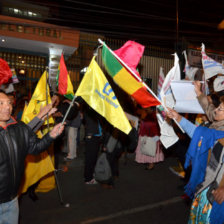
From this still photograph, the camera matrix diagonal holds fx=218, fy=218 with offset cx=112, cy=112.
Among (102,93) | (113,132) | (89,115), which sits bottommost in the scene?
(113,132)

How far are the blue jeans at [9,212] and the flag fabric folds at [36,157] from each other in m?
1.83

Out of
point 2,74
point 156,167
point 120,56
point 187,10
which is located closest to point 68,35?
point 187,10

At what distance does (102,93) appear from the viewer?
272 centimetres

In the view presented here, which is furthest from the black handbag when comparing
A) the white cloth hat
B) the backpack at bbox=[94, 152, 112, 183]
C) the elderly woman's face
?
the backpack at bbox=[94, 152, 112, 183]

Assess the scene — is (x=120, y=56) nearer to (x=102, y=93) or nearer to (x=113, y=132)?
(x=102, y=93)

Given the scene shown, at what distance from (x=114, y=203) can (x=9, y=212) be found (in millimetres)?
2500

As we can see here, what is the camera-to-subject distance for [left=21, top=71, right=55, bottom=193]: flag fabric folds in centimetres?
400

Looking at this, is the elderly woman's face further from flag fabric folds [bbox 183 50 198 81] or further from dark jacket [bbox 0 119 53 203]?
flag fabric folds [bbox 183 50 198 81]

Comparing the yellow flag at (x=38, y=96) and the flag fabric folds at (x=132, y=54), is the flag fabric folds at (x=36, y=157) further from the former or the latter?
the flag fabric folds at (x=132, y=54)

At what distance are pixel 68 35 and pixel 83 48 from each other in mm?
1048

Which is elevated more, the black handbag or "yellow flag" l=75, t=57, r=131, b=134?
"yellow flag" l=75, t=57, r=131, b=134

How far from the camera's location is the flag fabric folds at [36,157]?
4.00 metres

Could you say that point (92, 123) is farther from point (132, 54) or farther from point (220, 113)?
point (220, 113)

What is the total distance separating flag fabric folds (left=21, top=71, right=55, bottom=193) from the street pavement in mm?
576
